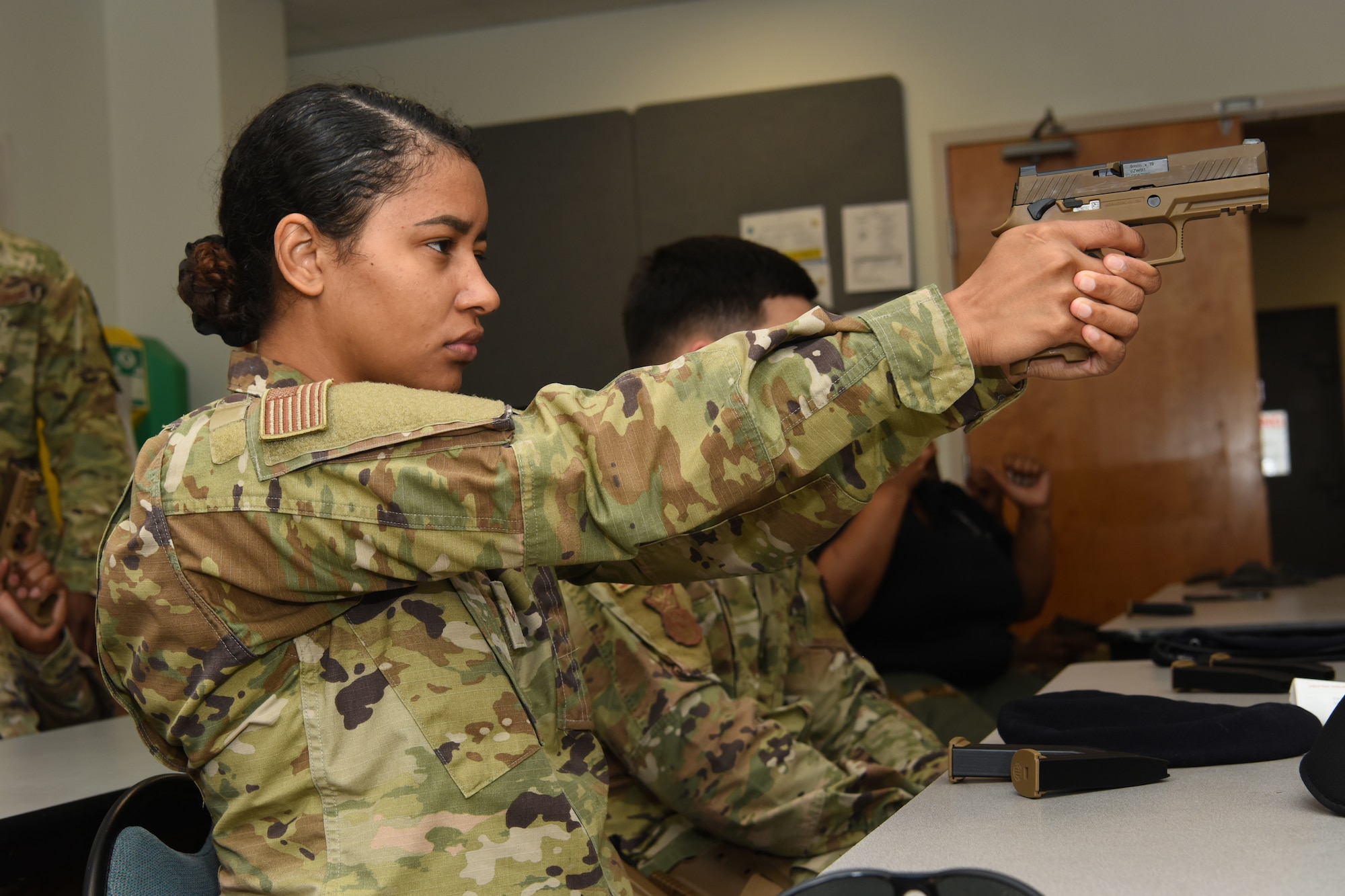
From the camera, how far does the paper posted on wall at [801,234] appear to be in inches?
165

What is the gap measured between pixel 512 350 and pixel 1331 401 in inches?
230

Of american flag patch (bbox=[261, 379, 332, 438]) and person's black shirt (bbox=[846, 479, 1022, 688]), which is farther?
person's black shirt (bbox=[846, 479, 1022, 688])

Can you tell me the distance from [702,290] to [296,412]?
44.1 inches

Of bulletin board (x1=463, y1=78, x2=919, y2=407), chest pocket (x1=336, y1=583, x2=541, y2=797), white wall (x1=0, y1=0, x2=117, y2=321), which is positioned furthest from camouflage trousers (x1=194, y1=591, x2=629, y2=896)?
bulletin board (x1=463, y1=78, x2=919, y2=407)

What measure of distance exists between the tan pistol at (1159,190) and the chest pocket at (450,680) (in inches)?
23.0

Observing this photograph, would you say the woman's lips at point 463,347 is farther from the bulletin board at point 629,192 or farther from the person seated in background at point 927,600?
the bulletin board at point 629,192

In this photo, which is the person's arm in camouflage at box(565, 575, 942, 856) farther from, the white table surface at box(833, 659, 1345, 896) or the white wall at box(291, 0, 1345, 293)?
the white wall at box(291, 0, 1345, 293)

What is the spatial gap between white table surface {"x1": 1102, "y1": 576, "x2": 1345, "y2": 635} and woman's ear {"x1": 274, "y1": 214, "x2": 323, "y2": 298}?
146 cm

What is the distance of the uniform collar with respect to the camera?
102 centimetres

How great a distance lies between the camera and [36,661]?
1921 mm

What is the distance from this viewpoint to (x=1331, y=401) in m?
7.65

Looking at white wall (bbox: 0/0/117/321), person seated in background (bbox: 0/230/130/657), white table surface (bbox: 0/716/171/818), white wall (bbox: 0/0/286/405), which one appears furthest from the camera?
white wall (bbox: 0/0/286/405)

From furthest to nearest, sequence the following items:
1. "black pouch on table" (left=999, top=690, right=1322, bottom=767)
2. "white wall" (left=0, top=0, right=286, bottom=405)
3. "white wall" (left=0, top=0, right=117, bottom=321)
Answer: "white wall" (left=0, top=0, right=286, bottom=405) < "white wall" (left=0, top=0, right=117, bottom=321) < "black pouch on table" (left=999, top=690, right=1322, bottom=767)

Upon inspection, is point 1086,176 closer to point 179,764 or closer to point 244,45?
point 179,764
